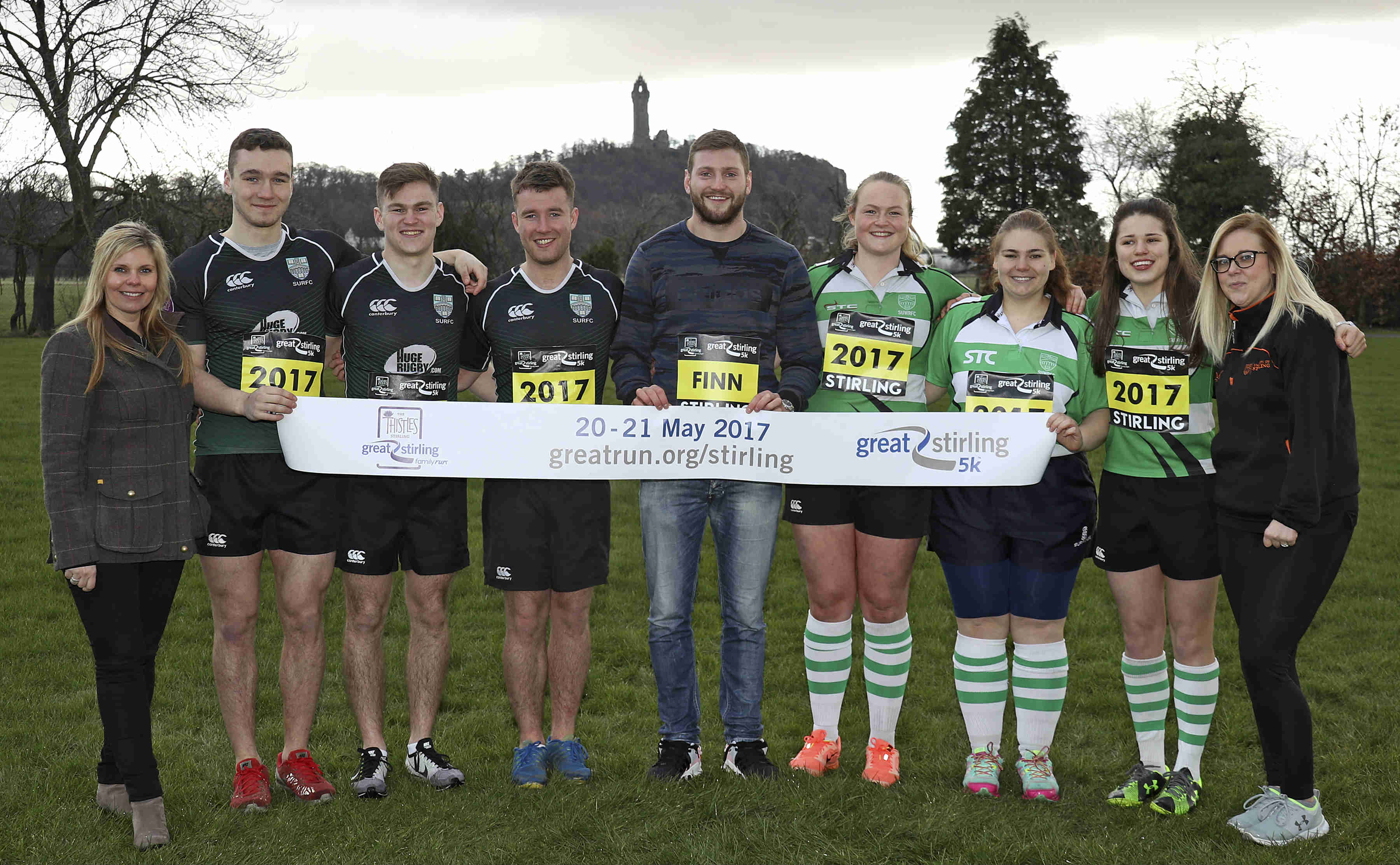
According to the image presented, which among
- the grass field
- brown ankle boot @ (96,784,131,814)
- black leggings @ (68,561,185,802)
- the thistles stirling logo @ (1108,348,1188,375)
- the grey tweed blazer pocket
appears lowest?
the grass field

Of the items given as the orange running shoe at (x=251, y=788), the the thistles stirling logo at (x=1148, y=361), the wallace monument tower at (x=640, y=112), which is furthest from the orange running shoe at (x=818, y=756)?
the wallace monument tower at (x=640, y=112)

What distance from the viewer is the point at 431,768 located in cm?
462

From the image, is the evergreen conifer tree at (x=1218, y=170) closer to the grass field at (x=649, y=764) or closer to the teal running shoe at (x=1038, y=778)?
the grass field at (x=649, y=764)

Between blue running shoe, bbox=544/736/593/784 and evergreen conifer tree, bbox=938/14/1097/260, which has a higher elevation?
evergreen conifer tree, bbox=938/14/1097/260

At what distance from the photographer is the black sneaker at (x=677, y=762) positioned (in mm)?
4609

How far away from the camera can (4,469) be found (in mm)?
12352

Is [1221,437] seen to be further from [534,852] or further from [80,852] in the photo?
[80,852]

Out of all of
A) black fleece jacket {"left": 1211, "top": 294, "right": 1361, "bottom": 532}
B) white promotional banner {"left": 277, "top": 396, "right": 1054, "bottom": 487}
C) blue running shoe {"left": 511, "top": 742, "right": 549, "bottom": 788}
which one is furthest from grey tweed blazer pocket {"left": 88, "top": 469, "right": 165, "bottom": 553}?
black fleece jacket {"left": 1211, "top": 294, "right": 1361, "bottom": 532}

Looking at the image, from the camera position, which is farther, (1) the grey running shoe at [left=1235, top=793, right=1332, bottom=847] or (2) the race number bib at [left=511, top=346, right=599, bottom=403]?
(2) the race number bib at [left=511, top=346, right=599, bottom=403]

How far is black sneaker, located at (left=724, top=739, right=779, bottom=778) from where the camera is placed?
4602mm

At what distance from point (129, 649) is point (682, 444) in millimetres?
2258

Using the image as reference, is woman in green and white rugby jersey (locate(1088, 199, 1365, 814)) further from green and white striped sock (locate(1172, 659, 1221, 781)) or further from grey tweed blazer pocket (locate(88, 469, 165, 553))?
grey tweed blazer pocket (locate(88, 469, 165, 553))

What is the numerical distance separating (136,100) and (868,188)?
27.3 meters

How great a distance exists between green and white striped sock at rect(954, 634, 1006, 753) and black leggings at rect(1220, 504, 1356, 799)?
929 mm
